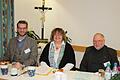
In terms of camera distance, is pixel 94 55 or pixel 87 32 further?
pixel 87 32

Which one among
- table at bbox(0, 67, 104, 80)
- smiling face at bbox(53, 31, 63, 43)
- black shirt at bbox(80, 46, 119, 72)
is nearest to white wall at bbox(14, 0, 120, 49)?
black shirt at bbox(80, 46, 119, 72)

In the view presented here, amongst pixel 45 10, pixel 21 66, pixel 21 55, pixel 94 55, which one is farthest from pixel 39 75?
pixel 45 10

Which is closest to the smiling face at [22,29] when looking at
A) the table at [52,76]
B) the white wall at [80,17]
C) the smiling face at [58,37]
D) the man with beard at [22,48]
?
the man with beard at [22,48]

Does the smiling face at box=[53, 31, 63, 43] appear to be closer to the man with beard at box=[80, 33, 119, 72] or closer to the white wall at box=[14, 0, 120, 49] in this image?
the man with beard at box=[80, 33, 119, 72]

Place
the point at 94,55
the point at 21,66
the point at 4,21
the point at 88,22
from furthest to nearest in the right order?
the point at 88,22 → the point at 4,21 → the point at 94,55 → the point at 21,66

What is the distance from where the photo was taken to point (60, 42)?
3.24 metres

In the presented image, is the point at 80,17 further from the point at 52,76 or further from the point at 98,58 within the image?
the point at 52,76

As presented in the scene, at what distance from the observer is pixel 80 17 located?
4371 mm

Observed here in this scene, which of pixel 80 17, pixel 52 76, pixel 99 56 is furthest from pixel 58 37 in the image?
pixel 80 17

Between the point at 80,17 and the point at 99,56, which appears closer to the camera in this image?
the point at 99,56

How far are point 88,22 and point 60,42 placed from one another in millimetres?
1239

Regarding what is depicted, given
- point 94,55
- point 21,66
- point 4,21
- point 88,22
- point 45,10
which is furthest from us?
point 45,10

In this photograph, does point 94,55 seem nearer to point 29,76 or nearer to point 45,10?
point 29,76

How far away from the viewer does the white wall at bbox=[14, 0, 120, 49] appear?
13.6 ft
